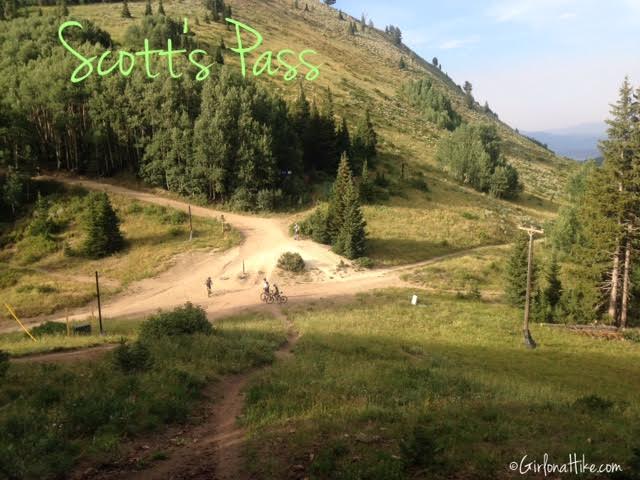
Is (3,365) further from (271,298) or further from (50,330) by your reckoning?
(271,298)

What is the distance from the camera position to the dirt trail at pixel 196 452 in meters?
9.27

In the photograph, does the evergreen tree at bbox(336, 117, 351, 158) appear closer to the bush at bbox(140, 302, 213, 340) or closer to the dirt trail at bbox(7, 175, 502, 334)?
the dirt trail at bbox(7, 175, 502, 334)

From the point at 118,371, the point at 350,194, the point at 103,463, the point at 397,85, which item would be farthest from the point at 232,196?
the point at 397,85

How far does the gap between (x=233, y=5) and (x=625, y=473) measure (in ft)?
567

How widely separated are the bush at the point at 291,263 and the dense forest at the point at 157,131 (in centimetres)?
1451

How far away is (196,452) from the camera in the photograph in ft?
34.1

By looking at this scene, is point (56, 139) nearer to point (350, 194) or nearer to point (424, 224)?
point (350, 194)

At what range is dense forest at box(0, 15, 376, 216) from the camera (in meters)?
52.6

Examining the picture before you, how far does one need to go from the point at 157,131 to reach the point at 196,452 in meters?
51.0

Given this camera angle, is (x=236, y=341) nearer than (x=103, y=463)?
No

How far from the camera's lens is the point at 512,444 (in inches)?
409

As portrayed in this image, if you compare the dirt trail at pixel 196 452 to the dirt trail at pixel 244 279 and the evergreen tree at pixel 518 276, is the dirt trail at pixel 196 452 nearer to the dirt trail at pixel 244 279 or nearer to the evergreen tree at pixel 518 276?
the dirt trail at pixel 244 279

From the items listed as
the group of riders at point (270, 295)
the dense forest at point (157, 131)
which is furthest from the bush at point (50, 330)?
the dense forest at point (157, 131)

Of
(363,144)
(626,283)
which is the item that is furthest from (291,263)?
(363,144)
